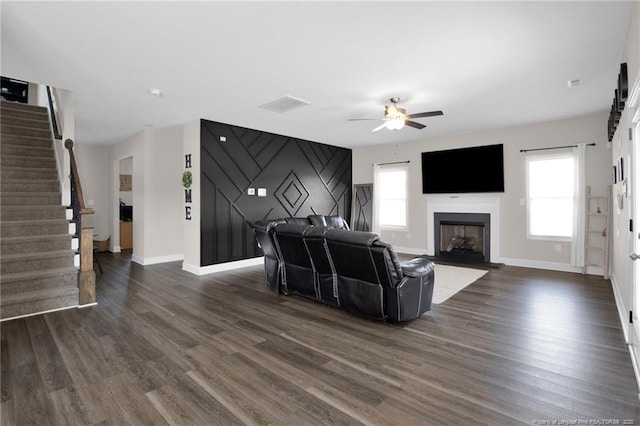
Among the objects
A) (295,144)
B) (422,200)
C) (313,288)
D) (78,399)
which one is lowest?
(78,399)

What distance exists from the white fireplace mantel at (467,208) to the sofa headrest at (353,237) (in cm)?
439

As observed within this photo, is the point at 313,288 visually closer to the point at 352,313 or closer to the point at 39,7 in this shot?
the point at 352,313

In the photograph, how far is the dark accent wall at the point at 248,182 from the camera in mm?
5656

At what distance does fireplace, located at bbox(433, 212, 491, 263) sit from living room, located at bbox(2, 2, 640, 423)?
0.21 meters

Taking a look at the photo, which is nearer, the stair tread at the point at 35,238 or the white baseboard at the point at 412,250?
the stair tread at the point at 35,238

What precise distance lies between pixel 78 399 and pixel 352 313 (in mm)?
2450

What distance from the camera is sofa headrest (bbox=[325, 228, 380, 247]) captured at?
3088 mm

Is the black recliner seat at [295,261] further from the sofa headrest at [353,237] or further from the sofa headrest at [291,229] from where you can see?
the sofa headrest at [353,237]

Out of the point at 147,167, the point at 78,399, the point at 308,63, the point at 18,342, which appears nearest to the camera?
the point at 78,399

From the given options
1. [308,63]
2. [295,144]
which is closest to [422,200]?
[295,144]

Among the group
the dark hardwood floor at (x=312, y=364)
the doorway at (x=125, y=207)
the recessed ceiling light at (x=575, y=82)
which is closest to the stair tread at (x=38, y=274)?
the dark hardwood floor at (x=312, y=364)

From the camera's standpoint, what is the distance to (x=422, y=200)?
7.47 m

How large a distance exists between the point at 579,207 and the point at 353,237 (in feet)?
15.4

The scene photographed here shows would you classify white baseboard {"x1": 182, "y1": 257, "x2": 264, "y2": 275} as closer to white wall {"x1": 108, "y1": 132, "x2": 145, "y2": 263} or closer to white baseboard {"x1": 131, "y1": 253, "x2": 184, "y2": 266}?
white baseboard {"x1": 131, "y1": 253, "x2": 184, "y2": 266}
